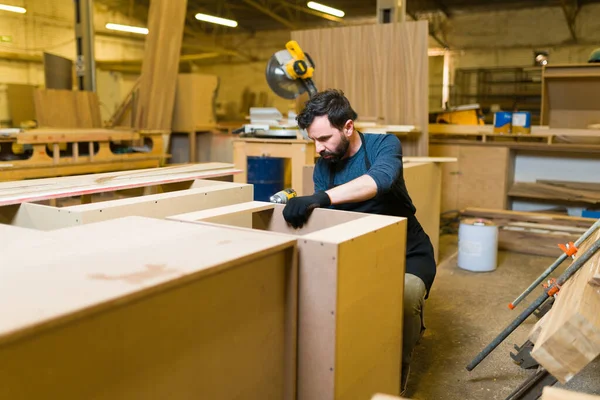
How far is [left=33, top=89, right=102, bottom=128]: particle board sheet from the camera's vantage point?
5578mm

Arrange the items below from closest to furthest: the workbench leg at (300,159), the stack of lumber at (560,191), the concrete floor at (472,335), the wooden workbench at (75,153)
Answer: the concrete floor at (472,335), the workbench leg at (300,159), the wooden workbench at (75,153), the stack of lumber at (560,191)

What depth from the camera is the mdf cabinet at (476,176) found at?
209 inches

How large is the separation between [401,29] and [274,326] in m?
3.51

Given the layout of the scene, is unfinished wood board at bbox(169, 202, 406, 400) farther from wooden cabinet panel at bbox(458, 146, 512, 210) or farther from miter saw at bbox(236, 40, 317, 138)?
wooden cabinet panel at bbox(458, 146, 512, 210)

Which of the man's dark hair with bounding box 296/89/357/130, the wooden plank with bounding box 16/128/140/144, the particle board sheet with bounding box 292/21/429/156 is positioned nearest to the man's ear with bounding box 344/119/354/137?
the man's dark hair with bounding box 296/89/357/130

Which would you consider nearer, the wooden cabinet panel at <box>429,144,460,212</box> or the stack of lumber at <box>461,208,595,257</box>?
the stack of lumber at <box>461,208,595,257</box>

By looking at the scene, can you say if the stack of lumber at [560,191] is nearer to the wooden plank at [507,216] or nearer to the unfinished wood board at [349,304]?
the wooden plank at [507,216]

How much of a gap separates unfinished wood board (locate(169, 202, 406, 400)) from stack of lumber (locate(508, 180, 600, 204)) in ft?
12.2

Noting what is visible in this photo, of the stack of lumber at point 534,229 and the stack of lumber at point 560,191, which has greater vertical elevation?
the stack of lumber at point 560,191

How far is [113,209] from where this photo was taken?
206 centimetres

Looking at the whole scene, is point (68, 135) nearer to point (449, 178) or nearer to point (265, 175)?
point (265, 175)

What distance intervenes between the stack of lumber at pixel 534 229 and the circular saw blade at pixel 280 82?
1.89 meters

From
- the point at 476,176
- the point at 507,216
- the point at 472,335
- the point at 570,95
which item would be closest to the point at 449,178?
the point at 476,176

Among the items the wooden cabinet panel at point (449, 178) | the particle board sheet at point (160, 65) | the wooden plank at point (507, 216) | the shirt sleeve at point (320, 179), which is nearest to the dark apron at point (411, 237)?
the shirt sleeve at point (320, 179)
